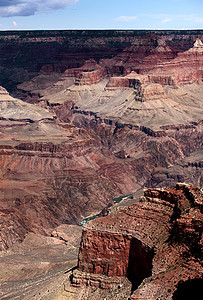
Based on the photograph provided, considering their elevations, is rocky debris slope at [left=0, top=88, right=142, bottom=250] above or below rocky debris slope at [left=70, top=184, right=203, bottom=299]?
below

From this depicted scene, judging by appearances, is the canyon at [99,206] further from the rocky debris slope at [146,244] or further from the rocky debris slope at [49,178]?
the rocky debris slope at [49,178]

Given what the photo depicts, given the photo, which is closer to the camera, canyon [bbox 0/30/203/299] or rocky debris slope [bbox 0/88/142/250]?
canyon [bbox 0/30/203/299]

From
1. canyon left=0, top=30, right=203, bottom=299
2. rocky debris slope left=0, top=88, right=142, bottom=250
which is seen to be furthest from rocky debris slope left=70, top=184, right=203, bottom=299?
rocky debris slope left=0, top=88, right=142, bottom=250

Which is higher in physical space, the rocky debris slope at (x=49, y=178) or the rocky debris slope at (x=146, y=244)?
the rocky debris slope at (x=146, y=244)

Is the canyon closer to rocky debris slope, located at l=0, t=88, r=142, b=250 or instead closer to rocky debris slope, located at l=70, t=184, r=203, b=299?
rocky debris slope, located at l=70, t=184, r=203, b=299

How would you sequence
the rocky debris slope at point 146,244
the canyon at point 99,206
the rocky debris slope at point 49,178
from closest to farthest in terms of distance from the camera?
the rocky debris slope at point 146,244 → the canyon at point 99,206 → the rocky debris slope at point 49,178

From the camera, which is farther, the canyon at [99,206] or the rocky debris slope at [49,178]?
the rocky debris slope at [49,178]

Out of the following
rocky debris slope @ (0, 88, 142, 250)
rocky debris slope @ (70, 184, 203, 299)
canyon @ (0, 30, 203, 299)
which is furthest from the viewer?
rocky debris slope @ (0, 88, 142, 250)

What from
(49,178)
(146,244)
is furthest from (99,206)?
(146,244)

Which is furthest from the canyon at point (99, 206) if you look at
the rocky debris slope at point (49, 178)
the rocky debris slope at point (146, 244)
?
the rocky debris slope at point (49, 178)
